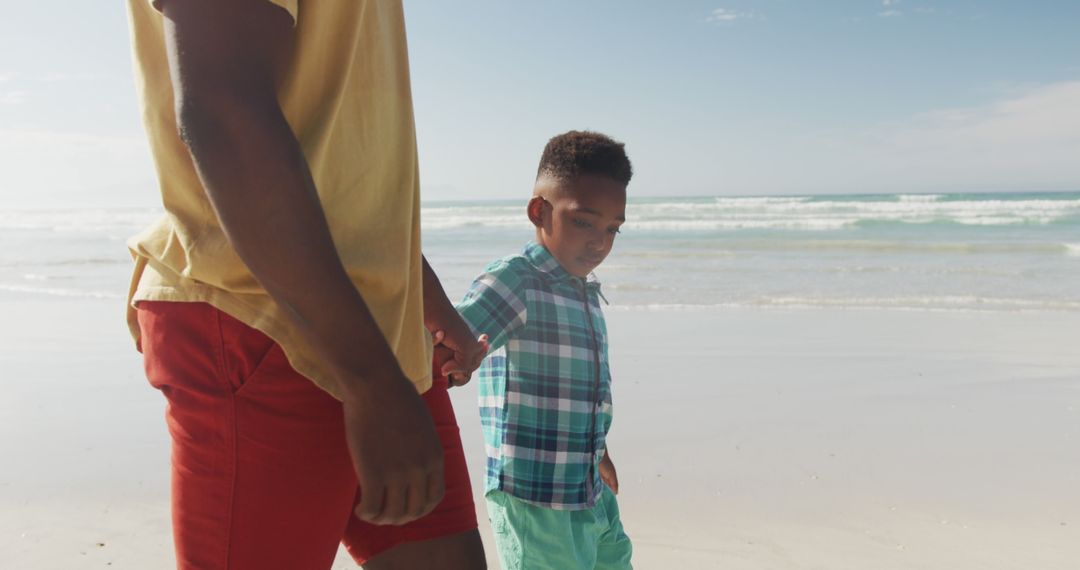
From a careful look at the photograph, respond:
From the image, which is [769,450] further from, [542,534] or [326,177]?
[326,177]

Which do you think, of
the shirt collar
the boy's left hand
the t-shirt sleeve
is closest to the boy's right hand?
the t-shirt sleeve

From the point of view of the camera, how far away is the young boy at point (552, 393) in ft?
7.00

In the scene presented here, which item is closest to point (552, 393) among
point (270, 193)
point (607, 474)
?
point (607, 474)

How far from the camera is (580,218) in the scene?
2436mm

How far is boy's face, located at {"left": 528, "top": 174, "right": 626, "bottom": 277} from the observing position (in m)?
2.38

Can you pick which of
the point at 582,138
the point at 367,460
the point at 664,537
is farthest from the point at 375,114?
the point at 664,537

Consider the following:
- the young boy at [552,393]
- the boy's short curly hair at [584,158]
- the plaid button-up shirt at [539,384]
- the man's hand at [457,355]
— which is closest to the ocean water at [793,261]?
the boy's short curly hair at [584,158]

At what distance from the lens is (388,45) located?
1.15 metres

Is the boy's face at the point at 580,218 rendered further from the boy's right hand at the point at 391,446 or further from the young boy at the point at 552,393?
the boy's right hand at the point at 391,446

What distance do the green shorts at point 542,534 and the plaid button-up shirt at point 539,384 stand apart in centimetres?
3

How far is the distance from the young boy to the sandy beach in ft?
3.54

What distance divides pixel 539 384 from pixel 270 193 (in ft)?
4.61

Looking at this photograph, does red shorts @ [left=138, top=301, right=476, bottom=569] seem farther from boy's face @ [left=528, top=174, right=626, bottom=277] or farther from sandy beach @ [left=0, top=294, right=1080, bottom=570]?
sandy beach @ [left=0, top=294, right=1080, bottom=570]

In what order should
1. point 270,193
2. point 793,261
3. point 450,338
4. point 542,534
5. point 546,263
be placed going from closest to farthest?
point 270,193 → point 450,338 → point 542,534 → point 546,263 → point 793,261
